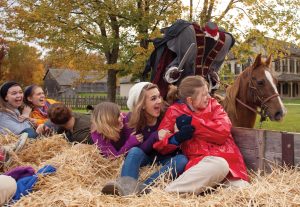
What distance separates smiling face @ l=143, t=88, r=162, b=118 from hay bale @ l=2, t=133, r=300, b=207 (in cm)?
50

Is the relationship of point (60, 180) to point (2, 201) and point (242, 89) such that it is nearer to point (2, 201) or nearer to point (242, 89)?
point (2, 201)

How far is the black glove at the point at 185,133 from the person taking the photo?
308cm

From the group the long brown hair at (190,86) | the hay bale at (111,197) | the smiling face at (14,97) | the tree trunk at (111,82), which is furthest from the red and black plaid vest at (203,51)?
the tree trunk at (111,82)

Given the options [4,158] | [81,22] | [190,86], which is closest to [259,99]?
[190,86]

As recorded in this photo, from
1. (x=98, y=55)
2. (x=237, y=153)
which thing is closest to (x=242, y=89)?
(x=237, y=153)

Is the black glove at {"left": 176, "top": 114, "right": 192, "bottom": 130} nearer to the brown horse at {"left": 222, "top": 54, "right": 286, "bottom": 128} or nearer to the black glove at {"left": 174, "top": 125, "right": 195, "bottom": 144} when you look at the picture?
the black glove at {"left": 174, "top": 125, "right": 195, "bottom": 144}

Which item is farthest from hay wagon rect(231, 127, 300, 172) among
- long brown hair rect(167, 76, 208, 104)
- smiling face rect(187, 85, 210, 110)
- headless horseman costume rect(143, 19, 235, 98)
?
headless horseman costume rect(143, 19, 235, 98)

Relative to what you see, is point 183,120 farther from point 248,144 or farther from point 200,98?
point 248,144

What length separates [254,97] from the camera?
13.7ft

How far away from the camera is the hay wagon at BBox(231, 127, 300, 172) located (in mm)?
2998

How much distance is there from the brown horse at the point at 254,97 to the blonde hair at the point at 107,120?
4.17 ft

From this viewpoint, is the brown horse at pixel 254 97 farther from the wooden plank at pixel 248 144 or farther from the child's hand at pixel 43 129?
the child's hand at pixel 43 129

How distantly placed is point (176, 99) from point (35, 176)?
1.52 metres

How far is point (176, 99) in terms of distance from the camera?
391cm
